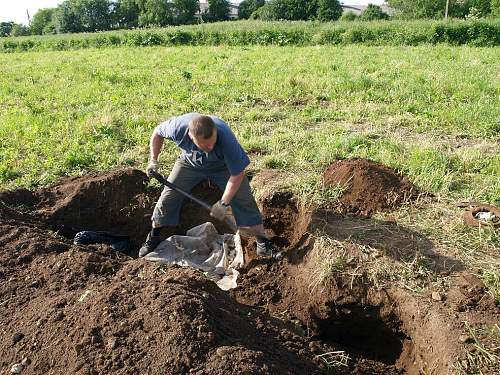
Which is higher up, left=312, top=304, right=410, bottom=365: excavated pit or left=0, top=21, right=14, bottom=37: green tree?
left=0, top=21, right=14, bottom=37: green tree

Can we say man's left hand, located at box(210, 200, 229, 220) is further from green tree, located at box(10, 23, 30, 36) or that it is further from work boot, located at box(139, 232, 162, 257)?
green tree, located at box(10, 23, 30, 36)

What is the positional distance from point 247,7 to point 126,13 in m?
14.4

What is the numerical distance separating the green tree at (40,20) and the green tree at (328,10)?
1296 inches

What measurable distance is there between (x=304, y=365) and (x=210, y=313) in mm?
684

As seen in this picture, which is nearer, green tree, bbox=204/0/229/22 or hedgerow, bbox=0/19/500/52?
hedgerow, bbox=0/19/500/52

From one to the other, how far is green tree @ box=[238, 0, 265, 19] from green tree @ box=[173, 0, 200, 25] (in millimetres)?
7873

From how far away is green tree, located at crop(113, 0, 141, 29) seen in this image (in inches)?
2051

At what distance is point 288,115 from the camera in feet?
25.8

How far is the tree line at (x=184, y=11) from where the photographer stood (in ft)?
145

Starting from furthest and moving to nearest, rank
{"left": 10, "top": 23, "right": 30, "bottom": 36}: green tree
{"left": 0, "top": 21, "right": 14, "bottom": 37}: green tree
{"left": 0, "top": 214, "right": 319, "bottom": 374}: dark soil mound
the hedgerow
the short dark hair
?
{"left": 0, "top": 21, "right": 14, "bottom": 37}: green tree → {"left": 10, "top": 23, "right": 30, "bottom": 36}: green tree → the hedgerow → the short dark hair → {"left": 0, "top": 214, "right": 319, "bottom": 374}: dark soil mound

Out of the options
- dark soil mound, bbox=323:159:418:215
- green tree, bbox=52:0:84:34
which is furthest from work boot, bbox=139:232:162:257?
green tree, bbox=52:0:84:34

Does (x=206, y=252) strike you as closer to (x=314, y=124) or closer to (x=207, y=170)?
(x=207, y=170)

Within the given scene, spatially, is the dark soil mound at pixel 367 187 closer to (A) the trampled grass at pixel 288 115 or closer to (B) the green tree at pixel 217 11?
(A) the trampled grass at pixel 288 115

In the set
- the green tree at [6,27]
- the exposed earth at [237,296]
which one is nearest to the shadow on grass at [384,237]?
the exposed earth at [237,296]
